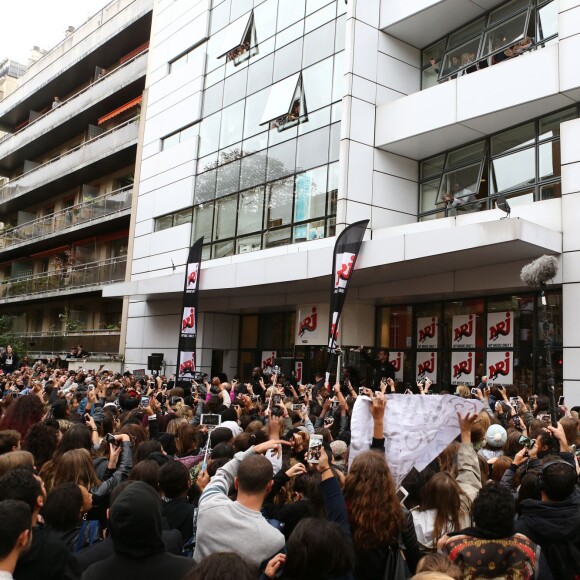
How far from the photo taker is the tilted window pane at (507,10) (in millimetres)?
16244

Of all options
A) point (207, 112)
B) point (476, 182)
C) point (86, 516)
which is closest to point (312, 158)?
point (476, 182)

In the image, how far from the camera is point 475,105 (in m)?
15.6

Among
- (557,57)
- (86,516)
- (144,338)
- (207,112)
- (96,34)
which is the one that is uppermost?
(96,34)

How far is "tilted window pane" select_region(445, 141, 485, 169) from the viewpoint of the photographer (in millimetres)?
16922

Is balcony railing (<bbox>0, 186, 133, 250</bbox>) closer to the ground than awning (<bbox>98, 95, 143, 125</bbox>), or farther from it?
closer to the ground

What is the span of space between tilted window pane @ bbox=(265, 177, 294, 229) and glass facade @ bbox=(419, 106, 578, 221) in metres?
4.32

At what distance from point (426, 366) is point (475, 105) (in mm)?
7545

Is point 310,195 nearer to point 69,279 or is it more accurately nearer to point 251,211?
point 251,211

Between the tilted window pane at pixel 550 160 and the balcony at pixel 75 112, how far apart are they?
21.4 m

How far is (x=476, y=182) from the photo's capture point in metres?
16.7

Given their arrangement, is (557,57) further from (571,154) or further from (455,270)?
(455,270)

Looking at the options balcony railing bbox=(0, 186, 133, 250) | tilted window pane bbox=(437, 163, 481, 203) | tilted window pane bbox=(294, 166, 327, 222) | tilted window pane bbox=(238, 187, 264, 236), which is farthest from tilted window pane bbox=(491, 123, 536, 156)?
balcony railing bbox=(0, 186, 133, 250)

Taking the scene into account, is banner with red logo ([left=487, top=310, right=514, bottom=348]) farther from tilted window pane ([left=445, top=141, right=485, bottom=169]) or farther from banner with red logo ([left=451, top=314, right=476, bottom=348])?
tilted window pane ([left=445, top=141, right=485, bottom=169])

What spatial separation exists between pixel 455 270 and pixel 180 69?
17167 millimetres
